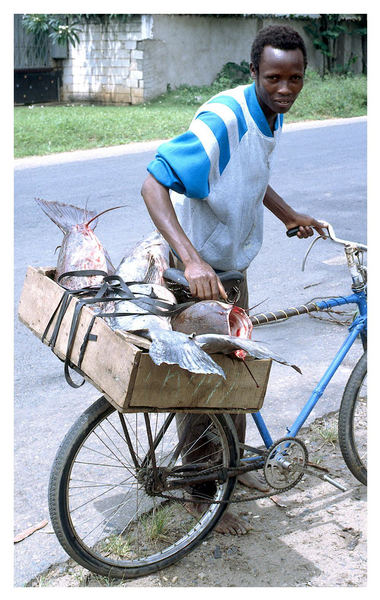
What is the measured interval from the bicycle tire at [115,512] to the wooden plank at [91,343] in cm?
22

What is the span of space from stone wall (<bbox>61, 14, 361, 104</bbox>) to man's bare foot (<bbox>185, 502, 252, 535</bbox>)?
15114 mm

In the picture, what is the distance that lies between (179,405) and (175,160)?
0.89 metres

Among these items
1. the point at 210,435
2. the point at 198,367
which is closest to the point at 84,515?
the point at 210,435

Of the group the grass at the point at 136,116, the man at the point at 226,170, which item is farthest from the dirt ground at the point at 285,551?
the grass at the point at 136,116

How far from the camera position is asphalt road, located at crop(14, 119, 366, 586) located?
3.53m

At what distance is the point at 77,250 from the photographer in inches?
112

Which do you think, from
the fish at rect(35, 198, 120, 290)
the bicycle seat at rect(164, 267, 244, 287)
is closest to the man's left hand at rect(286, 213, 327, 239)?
the bicycle seat at rect(164, 267, 244, 287)

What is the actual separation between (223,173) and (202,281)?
1.69ft

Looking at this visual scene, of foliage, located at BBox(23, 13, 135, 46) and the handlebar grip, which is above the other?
foliage, located at BBox(23, 13, 135, 46)

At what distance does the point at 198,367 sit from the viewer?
212 cm

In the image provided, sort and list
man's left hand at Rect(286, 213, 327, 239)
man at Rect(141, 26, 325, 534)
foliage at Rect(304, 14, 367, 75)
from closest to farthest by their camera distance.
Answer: man at Rect(141, 26, 325, 534) → man's left hand at Rect(286, 213, 327, 239) → foliage at Rect(304, 14, 367, 75)

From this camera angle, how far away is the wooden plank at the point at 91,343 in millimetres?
2250

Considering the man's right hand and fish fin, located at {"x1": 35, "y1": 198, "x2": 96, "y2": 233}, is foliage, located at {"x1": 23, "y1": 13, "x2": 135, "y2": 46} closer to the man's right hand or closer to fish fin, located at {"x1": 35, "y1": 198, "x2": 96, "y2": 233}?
fish fin, located at {"x1": 35, "y1": 198, "x2": 96, "y2": 233}

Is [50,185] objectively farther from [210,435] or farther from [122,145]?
[210,435]
